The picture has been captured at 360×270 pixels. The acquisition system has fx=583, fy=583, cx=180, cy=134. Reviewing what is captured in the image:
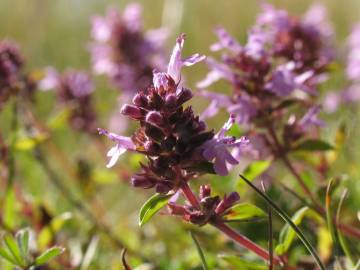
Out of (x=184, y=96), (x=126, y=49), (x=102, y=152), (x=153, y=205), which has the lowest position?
(x=153, y=205)

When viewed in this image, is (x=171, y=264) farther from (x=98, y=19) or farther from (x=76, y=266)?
(x=98, y=19)

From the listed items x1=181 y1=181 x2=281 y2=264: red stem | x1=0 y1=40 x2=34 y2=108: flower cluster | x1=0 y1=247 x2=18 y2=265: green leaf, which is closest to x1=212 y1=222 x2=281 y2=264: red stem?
x1=181 y1=181 x2=281 y2=264: red stem

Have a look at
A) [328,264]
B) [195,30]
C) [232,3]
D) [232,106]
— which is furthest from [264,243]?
[232,3]

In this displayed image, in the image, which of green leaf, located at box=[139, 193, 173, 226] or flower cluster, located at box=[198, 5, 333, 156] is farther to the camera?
flower cluster, located at box=[198, 5, 333, 156]

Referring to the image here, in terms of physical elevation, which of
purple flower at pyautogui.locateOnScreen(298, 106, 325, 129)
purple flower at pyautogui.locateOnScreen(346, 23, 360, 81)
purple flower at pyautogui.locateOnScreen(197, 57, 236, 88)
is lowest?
purple flower at pyautogui.locateOnScreen(298, 106, 325, 129)

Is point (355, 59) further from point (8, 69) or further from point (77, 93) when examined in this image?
point (8, 69)

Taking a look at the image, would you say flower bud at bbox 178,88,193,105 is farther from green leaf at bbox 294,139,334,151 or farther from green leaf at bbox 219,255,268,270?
green leaf at bbox 294,139,334,151

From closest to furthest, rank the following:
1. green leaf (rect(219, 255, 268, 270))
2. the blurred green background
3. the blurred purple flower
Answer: green leaf (rect(219, 255, 268, 270)) → the blurred purple flower → the blurred green background

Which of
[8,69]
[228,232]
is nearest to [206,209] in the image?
[228,232]
